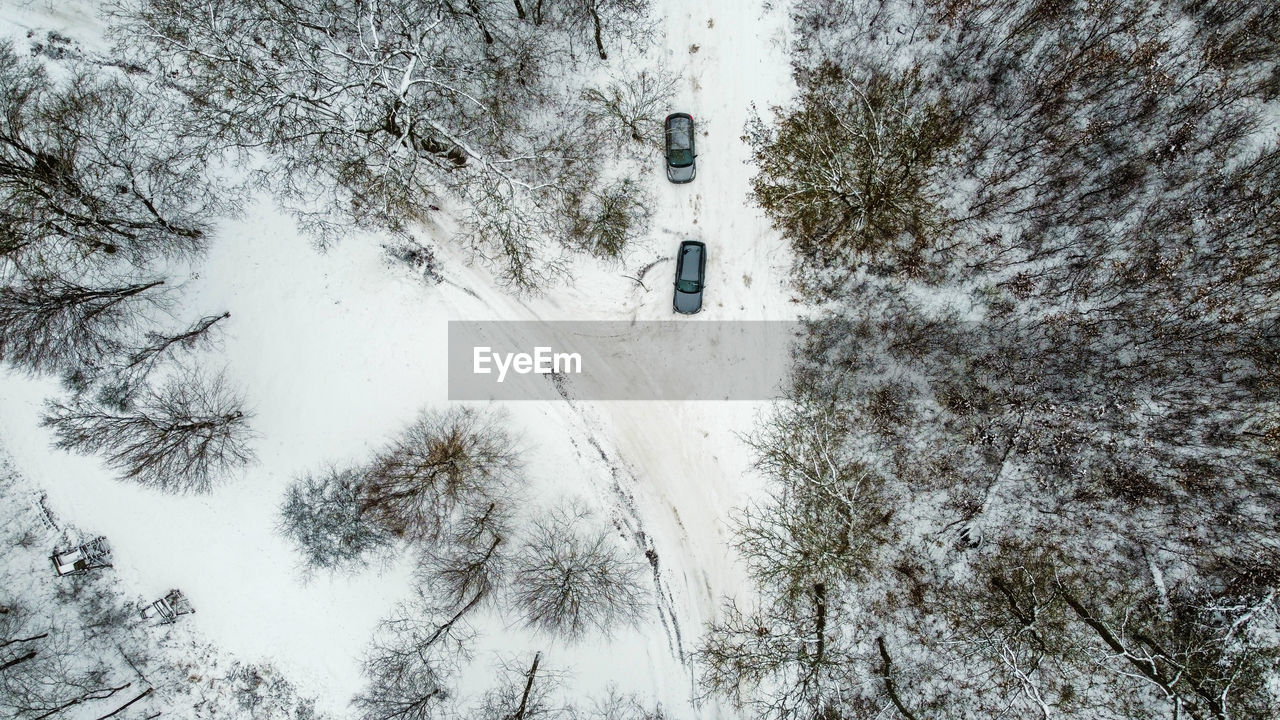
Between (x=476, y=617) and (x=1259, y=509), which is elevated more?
(x=1259, y=509)

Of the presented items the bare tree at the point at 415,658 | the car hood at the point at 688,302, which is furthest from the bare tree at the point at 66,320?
the car hood at the point at 688,302

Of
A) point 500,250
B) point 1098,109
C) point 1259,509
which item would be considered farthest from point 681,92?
point 1259,509

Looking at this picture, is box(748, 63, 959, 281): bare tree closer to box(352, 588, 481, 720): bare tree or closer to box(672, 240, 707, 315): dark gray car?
box(672, 240, 707, 315): dark gray car

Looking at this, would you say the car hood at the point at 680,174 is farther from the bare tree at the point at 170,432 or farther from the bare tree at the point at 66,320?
the bare tree at the point at 66,320

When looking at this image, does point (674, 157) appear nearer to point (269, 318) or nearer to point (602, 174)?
point (602, 174)

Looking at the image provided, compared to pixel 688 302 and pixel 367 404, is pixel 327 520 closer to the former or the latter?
pixel 367 404

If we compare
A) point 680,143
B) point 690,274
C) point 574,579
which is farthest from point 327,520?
point 680,143
